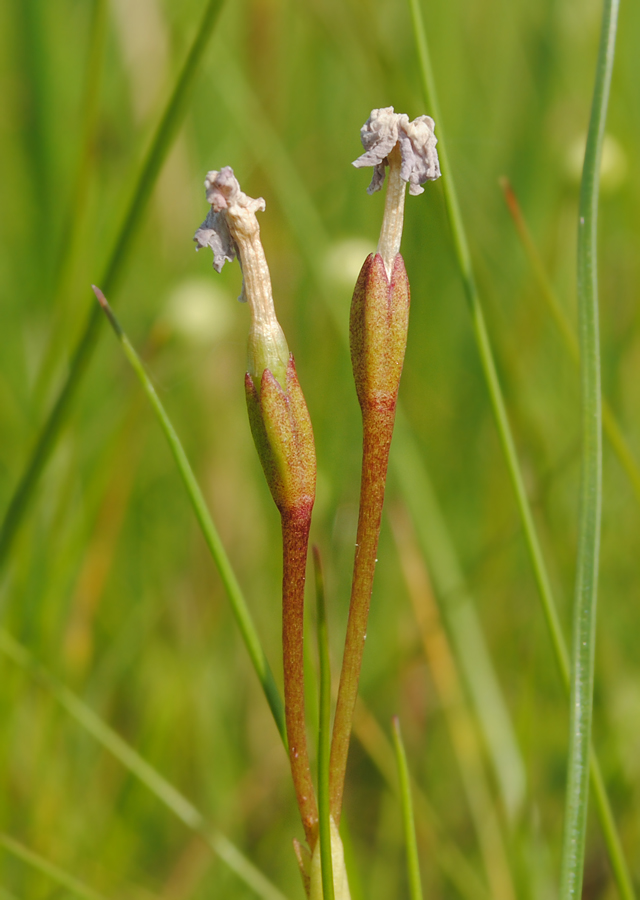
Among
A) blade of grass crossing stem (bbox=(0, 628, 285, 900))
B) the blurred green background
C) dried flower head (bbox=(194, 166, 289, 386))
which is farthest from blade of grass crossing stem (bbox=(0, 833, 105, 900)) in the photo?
dried flower head (bbox=(194, 166, 289, 386))

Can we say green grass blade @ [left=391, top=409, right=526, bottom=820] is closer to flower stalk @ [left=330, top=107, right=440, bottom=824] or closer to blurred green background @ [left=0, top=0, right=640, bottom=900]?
blurred green background @ [left=0, top=0, right=640, bottom=900]

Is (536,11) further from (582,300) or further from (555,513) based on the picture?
(582,300)

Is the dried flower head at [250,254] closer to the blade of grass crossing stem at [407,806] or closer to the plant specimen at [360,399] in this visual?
the plant specimen at [360,399]

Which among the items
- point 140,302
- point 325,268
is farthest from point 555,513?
point 140,302

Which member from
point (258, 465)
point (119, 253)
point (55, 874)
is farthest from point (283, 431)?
point (258, 465)

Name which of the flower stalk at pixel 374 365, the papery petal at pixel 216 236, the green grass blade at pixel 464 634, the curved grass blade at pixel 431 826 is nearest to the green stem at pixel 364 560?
the flower stalk at pixel 374 365

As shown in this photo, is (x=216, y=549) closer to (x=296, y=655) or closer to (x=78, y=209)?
(x=296, y=655)
